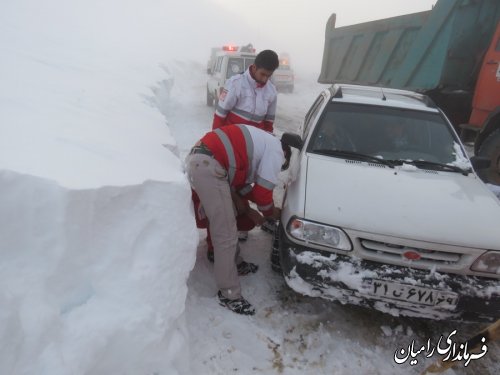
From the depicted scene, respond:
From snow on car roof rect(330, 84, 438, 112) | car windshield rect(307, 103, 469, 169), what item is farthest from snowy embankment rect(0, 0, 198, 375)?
snow on car roof rect(330, 84, 438, 112)

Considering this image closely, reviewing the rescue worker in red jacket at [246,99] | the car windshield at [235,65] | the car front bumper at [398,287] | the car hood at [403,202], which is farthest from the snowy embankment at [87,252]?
the car windshield at [235,65]

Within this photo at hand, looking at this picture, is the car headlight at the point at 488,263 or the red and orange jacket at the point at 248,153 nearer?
the car headlight at the point at 488,263

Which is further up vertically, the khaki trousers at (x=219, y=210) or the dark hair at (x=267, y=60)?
the dark hair at (x=267, y=60)

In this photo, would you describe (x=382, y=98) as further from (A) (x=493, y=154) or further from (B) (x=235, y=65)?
(B) (x=235, y=65)

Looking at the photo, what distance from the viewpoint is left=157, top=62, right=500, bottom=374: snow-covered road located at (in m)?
2.31

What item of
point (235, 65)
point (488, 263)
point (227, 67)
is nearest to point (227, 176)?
point (488, 263)

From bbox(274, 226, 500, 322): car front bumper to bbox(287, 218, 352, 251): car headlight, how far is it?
7 cm

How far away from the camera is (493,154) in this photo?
17.5 feet

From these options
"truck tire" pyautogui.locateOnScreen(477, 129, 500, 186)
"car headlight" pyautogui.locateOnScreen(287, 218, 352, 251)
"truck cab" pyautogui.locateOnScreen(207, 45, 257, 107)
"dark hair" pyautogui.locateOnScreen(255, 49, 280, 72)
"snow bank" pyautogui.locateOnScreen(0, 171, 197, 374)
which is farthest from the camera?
"truck cab" pyautogui.locateOnScreen(207, 45, 257, 107)

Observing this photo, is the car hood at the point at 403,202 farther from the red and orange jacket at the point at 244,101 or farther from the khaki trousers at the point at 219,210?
the red and orange jacket at the point at 244,101

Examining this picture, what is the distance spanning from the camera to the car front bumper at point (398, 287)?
7.66 feet

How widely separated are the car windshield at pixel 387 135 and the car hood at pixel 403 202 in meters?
0.23

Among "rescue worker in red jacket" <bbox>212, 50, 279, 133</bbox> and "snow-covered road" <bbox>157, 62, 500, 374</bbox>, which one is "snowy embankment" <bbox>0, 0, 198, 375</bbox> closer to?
"snow-covered road" <bbox>157, 62, 500, 374</bbox>

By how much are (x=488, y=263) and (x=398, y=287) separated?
1.99ft
